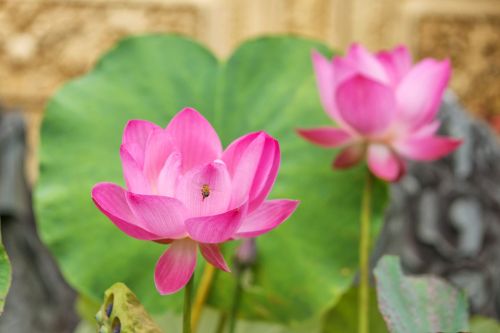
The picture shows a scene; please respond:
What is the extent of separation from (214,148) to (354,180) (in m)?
0.22

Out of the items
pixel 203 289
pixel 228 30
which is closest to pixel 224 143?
pixel 203 289

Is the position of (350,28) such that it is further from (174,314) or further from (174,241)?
(174,241)

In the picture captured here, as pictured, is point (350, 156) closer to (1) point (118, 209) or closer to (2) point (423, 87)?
(2) point (423, 87)

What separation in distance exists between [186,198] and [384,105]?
148mm

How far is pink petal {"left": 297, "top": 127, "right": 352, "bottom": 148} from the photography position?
0.33 meters

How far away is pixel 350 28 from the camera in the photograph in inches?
95.9

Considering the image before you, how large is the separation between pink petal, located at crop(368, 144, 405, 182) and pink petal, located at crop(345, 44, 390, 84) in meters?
0.03

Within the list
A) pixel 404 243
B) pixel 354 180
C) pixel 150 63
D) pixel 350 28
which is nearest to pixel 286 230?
pixel 354 180

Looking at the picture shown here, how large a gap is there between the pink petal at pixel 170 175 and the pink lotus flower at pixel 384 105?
12 cm

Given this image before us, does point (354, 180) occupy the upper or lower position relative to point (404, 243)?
upper

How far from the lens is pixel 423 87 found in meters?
0.30

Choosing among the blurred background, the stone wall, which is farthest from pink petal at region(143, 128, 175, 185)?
the stone wall

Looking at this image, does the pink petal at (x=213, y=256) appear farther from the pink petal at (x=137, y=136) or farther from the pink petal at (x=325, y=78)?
the pink petal at (x=325, y=78)

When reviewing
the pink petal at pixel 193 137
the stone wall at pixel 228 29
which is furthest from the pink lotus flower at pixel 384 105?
the stone wall at pixel 228 29
